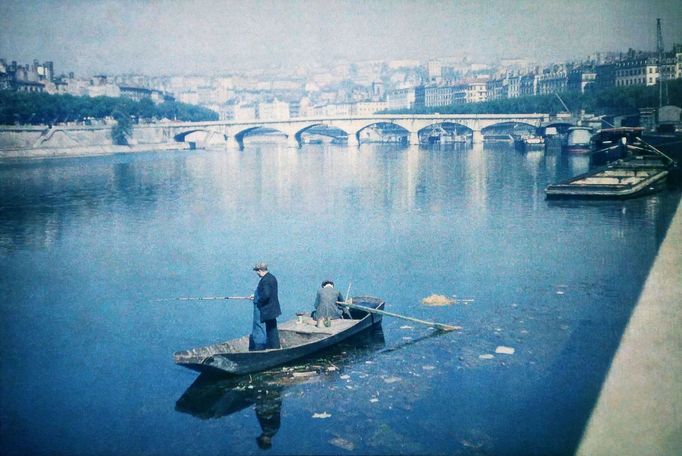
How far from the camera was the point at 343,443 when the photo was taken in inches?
166

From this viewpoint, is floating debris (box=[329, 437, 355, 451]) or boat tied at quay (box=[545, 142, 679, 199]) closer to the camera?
floating debris (box=[329, 437, 355, 451])

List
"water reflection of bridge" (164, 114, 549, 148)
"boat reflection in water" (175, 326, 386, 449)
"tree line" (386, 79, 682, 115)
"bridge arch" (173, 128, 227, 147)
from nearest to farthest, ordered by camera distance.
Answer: "boat reflection in water" (175, 326, 386, 449) → "tree line" (386, 79, 682, 115) → "water reflection of bridge" (164, 114, 549, 148) → "bridge arch" (173, 128, 227, 147)

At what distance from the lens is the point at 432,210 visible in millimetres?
14219

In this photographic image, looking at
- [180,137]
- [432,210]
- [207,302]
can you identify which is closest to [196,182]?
[432,210]

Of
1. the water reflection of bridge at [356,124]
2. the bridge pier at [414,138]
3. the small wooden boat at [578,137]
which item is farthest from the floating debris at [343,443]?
the bridge pier at [414,138]

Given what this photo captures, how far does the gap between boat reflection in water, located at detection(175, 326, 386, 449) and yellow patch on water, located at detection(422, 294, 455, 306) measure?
1.51 metres

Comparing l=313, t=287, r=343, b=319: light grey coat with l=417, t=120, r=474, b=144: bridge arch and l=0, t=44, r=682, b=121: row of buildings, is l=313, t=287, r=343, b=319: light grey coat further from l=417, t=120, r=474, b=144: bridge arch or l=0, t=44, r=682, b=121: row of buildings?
l=417, t=120, r=474, b=144: bridge arch

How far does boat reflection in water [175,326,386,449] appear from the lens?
4719mm

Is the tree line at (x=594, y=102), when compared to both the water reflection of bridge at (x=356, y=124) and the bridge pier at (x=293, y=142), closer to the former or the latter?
the water reflection of bridge at (x=356, y=124)

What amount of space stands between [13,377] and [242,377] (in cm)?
189

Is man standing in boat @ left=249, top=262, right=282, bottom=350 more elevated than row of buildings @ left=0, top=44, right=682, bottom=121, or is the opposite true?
row of buildings @ left=0, top=44, right=682, bottom=121

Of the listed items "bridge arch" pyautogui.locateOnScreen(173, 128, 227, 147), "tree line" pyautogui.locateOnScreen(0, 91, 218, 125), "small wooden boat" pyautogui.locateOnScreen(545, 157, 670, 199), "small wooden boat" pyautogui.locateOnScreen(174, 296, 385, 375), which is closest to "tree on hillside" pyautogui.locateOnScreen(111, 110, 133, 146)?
"tree line" pyautogui.locateOnScreen(0, 91, 218, 125)

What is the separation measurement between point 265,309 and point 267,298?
9cm

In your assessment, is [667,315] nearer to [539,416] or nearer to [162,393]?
[539,416]
